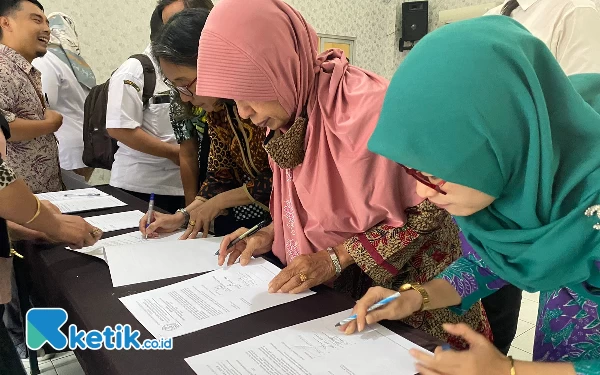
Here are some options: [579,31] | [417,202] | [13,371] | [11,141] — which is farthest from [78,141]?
[579,31]

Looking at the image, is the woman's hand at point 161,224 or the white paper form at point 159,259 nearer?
the white paper form at point 159,259

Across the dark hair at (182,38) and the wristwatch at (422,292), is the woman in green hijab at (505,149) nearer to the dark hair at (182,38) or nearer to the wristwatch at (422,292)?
the wristwatch at (422,292)

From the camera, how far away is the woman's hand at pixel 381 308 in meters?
0.73

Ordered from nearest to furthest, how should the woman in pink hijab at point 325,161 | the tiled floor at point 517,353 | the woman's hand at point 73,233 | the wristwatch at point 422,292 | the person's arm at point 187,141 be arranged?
1. the wristwatch at point 422,292
2. the woman in pink hijab at point 325,161
3. the woman's hand at point 73,233
4. the person's arm at point 187,141
5. the tiled floor at point 517,353

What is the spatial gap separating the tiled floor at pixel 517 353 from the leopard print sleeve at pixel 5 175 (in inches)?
46.3

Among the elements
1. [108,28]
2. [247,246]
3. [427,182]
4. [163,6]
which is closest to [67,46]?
[108,28]

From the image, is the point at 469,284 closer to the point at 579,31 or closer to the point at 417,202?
the point at 417,202

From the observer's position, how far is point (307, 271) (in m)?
0.88

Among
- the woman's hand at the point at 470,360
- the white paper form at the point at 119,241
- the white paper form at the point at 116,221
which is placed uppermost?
the woman's hand at the point at 470,360

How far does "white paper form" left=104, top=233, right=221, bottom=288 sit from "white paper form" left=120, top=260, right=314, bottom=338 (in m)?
0.07

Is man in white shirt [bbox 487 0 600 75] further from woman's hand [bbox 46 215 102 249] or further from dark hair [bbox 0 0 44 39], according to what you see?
dark hair [bbox 0 0 44 39]

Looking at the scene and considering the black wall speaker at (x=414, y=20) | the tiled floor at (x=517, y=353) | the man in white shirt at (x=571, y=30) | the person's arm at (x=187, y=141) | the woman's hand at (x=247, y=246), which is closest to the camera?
the woman's hand at (x=247, y=246)

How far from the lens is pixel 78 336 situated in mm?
783

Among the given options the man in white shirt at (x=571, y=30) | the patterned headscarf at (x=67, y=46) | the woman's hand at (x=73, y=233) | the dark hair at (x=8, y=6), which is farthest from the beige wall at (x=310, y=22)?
the man in white shirt at (x=571, y=30)
